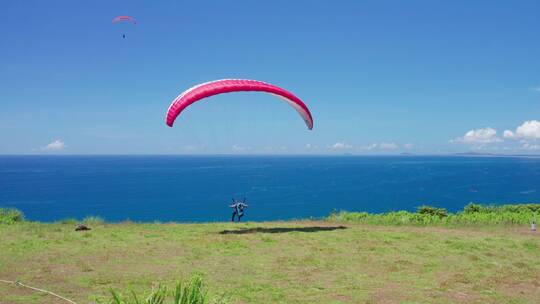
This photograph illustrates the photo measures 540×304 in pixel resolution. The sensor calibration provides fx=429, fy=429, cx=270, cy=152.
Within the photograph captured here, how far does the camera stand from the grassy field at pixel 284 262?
39.4 ft

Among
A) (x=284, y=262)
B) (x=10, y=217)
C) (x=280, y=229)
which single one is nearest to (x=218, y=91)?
(x=280, y=229)

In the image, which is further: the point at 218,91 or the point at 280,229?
the point at 280,229

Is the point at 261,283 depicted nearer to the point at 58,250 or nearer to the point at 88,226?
the point at 58,250

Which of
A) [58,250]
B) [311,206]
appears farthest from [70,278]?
[311,206]

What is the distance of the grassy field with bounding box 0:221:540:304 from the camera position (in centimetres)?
1202

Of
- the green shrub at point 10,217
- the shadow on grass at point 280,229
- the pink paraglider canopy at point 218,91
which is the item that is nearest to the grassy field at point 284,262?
the shadow on grass at point 280,229

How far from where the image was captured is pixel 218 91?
20359 mm

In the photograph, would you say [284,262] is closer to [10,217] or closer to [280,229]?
[280,229]

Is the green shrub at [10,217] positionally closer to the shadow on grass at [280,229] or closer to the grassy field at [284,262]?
the grassy field at [284,262]

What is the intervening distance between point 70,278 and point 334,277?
817 centimetres

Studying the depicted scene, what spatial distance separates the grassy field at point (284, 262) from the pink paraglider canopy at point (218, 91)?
19.8 ft

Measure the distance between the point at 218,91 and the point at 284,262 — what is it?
8.90m

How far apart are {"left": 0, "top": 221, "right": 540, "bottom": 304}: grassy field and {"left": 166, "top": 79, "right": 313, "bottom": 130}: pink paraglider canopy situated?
6.05 m

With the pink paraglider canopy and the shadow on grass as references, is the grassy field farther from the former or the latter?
the pink paraglider canopy
